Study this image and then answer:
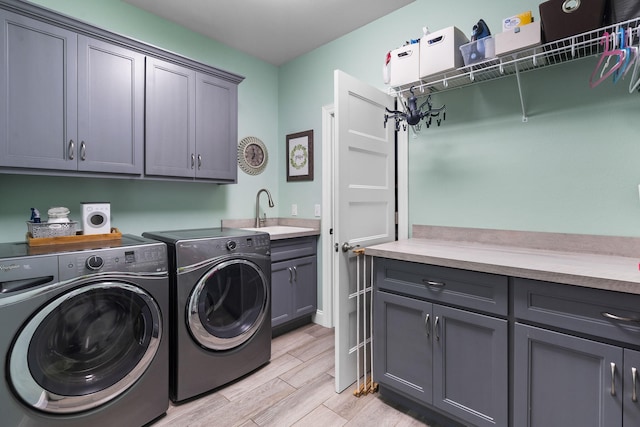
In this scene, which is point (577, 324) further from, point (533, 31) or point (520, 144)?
point (533, 31)

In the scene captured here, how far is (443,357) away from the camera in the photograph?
1.50 meters

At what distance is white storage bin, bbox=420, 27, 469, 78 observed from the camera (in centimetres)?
166

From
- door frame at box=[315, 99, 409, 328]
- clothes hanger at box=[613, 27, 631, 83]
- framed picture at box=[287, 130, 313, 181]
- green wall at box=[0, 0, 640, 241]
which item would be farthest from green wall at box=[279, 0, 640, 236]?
framed picture at box=[287, 130, 313, 181]

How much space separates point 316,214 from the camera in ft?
9.64

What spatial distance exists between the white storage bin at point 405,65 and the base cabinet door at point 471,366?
1.33 meters

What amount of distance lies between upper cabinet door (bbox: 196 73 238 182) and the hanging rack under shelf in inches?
52.6

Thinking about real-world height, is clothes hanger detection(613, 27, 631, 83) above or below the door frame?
above

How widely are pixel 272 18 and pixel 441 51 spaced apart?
4.76 feet

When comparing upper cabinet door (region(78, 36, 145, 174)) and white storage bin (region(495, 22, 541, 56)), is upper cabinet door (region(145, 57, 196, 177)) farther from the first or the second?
white storage bin (region(495, 22, 541, 56))

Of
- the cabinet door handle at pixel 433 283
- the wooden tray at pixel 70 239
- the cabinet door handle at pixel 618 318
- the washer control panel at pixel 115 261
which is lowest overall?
the cabinet door handle at pixel 618 318

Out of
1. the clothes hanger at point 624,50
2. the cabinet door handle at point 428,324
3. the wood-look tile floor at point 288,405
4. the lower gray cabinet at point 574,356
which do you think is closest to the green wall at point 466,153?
the clothes hanger at point 624,50

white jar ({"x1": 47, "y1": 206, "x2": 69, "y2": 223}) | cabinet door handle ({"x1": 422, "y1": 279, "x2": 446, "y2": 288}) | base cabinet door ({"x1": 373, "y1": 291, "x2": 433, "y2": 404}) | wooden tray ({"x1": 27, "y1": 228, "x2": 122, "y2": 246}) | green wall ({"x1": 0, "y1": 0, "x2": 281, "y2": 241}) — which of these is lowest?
base cabinet door ({"x1": 373, "y1": 291, "x2": 433, "y2": 404})

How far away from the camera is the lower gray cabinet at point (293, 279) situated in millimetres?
2555

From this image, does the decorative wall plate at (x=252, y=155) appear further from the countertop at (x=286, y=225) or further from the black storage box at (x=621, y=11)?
the black storage box at (x=621, y=11)
